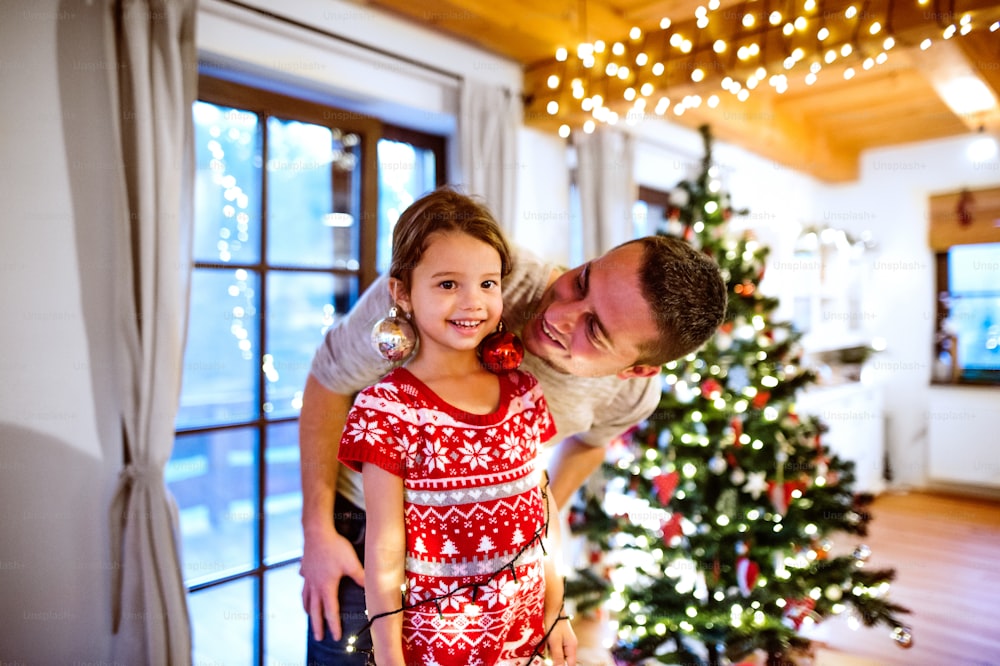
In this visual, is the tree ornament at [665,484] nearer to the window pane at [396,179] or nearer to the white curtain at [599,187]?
the white curtain at [599,187]

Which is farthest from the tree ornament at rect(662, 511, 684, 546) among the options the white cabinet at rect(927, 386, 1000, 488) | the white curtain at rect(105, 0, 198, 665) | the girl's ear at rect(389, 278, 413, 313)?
the white cabinet at rect(927, 386, 1000, 488)

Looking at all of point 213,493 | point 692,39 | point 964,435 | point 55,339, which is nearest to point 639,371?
point 55,339

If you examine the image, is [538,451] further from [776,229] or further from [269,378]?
[776,229]

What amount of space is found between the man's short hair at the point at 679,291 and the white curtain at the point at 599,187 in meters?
2.34

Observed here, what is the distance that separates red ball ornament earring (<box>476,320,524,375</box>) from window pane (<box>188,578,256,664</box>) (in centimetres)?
199

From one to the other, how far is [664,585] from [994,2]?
2.42 m

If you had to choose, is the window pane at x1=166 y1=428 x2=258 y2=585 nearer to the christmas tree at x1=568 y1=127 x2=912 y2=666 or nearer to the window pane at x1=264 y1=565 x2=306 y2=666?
the window pane at x1=264 y1=565 x2=306 y2=666

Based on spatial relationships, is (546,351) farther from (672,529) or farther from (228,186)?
(228,186)

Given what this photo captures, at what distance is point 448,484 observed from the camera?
103cm

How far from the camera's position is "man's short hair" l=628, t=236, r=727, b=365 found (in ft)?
3.77

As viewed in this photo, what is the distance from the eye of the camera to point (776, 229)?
5285mm

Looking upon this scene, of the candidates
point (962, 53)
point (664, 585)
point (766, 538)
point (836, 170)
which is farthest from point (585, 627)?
point (836, 170)

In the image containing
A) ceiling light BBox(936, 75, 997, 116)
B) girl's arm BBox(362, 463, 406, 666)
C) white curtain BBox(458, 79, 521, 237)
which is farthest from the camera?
ceiling light BBox(936, 75, 997, 116)

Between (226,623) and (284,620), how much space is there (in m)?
0.24
